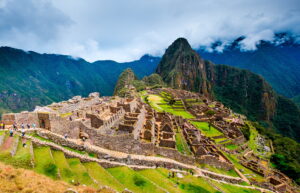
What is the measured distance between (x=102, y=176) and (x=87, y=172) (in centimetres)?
173

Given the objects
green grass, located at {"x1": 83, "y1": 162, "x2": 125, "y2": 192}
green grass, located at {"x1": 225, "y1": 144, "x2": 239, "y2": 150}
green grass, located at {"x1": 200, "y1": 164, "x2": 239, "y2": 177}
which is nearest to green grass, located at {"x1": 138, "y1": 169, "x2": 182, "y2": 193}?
green grass, located at {"x1": 83, "y1": 162, "x2": 125, "y2": 192}

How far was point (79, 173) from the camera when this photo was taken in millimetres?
15352

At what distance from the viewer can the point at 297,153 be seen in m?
61.0

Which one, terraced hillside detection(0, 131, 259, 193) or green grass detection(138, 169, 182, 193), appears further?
green grass detection(138, 169, 182, 193)

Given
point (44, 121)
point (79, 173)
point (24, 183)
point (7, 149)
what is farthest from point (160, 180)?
point (44, 121)

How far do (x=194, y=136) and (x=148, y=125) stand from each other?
1209 centimetres

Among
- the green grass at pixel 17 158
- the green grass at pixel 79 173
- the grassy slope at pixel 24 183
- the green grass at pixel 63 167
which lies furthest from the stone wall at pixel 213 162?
the green grass at pixel 17 158

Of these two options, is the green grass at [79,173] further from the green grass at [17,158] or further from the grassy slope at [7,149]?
the grassy slope at [7,149]

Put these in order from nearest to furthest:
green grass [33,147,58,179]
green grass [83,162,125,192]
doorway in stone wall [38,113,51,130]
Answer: green grass [33,147,58,179]
green grass [83,162,125,192]
doorway in stone wall [38,113,51,130]

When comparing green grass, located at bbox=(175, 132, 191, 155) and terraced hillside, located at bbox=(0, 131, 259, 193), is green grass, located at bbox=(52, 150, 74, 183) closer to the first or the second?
terraced hillside, located at bbox=(0, 131, 259, 193)

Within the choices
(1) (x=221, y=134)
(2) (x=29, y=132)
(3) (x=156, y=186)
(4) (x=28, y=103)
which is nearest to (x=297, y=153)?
(1) (x=221, y=134)

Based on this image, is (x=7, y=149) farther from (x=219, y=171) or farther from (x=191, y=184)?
(x=219, y=171)

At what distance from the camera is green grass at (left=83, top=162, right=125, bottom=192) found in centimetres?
1512

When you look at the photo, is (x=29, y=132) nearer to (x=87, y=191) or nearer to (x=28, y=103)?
(x=87, y=191)
